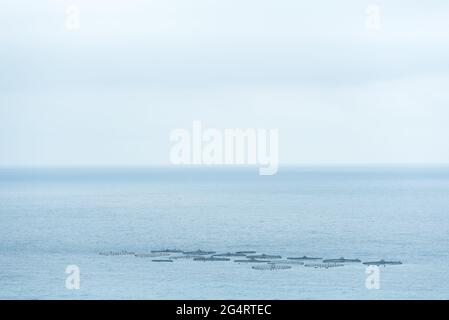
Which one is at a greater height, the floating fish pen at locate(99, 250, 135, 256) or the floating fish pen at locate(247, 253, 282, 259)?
the floating fish pen at locate(99, 250, 135, 256)

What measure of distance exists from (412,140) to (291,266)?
14207mm

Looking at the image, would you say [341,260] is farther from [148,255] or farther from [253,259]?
[148,255]

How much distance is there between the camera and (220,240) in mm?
32281

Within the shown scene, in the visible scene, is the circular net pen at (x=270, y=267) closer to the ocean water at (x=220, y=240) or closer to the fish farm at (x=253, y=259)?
the fish farm at (x=253, y=259)

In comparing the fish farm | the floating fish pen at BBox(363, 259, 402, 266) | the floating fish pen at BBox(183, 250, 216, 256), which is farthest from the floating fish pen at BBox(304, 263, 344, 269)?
the floating fish pen at BBox(183, 250, 216, 256)

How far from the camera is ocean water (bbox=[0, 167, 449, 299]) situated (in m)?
21.1

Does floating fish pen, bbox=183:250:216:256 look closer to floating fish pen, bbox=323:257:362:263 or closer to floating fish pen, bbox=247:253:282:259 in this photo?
floating fish pen, bbox=247:253:282:259

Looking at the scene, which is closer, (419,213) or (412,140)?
(412,140)

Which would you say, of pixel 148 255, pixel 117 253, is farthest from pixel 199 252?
pixel 117 253

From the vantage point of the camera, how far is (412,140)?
3559 cm

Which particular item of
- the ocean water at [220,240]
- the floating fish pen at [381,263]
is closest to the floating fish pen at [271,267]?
the ocean water at [220,240]

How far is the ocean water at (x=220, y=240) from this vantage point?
2111cm
